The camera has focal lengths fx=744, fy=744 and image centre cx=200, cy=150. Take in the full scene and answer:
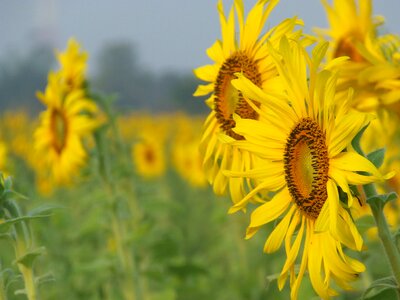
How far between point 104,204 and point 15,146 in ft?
22.3

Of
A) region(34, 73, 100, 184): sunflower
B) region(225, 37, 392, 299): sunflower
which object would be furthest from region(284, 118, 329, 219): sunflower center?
region(34, 73, 100, 184): sunflower

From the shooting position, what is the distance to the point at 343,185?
1.22 meters

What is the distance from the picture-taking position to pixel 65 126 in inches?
133

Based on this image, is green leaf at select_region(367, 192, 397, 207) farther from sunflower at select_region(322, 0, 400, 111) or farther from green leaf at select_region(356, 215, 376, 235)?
sunflower at select_region(322, 0, 400, 111)

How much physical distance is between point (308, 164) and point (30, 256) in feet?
2.08

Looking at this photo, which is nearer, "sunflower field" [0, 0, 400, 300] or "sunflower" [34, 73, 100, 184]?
"sunflower field" [0, 0, 400, 300]

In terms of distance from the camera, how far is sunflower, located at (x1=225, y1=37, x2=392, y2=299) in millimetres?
1230

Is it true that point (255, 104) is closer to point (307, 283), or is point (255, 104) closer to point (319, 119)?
point (319, 119)

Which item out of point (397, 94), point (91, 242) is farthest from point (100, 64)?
point (397, 94)

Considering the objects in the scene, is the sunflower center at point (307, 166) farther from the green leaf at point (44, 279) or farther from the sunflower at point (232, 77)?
the green leaf at point (44, 279)

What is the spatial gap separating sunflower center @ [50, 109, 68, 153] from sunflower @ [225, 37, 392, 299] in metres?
1.97

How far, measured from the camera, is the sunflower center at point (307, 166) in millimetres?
1321

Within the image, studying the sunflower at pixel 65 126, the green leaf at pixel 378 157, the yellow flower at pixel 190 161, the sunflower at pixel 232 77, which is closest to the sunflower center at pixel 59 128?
the sunflower at pixel 65 126

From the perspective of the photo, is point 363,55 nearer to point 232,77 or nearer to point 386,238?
point 232,77
